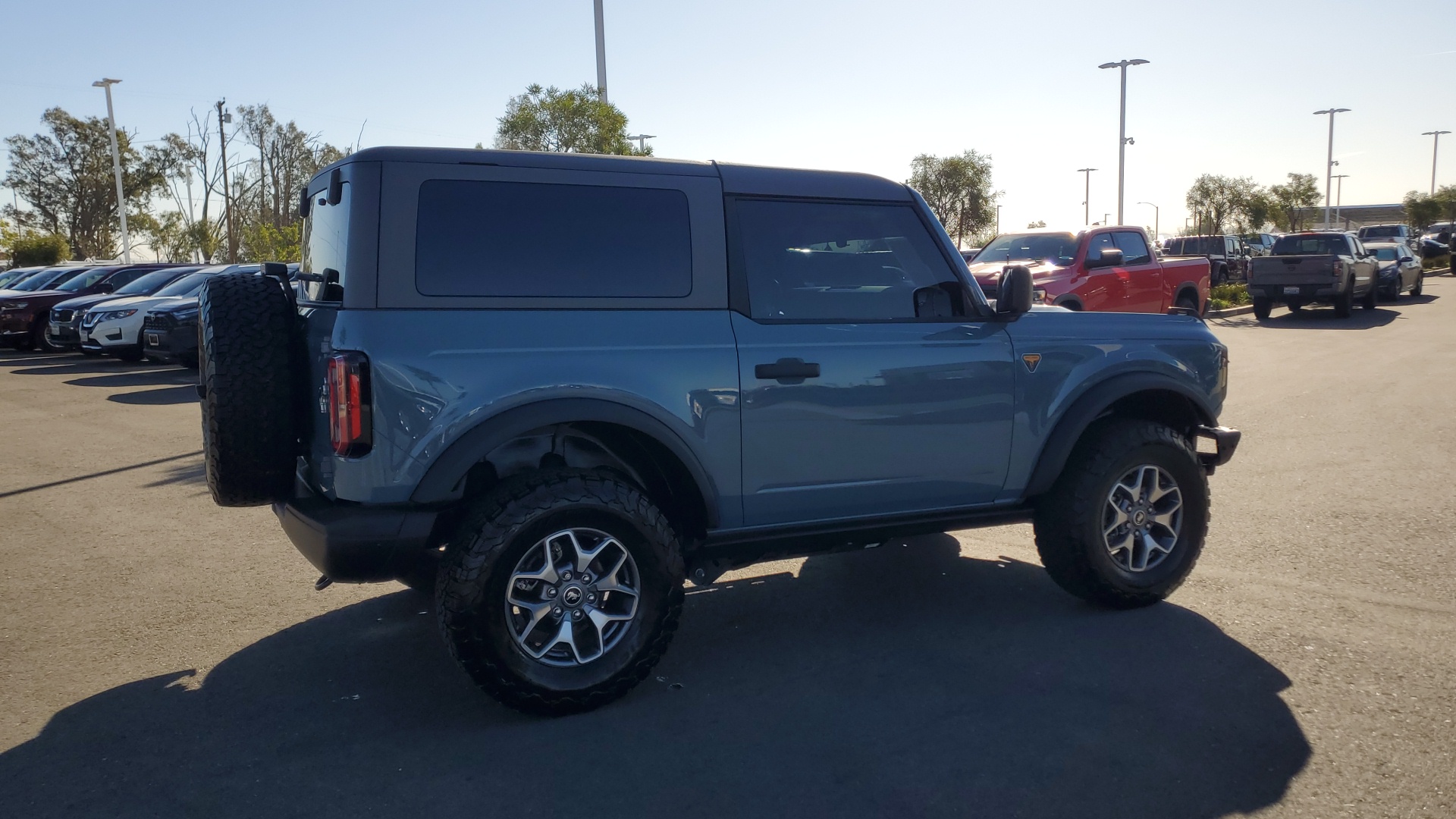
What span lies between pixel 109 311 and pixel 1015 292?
17.4 m

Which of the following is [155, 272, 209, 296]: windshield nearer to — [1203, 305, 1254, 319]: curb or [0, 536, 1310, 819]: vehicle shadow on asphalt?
[0, 536, 1310, 819]: vehicle shadow on asphalt

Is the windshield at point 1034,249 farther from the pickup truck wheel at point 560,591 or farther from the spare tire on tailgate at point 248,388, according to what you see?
the spare tire on tailgate at point 248,388

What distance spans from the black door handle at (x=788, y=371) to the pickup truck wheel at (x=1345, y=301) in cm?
2142

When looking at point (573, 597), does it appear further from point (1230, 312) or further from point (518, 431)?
point (1230, 312)

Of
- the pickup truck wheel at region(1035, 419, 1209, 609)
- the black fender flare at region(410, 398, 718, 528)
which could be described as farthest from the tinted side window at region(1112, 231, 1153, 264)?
the black fender flare at region(410, 398, 718, 528)

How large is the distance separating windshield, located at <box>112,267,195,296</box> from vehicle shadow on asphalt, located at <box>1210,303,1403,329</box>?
20.7 meters

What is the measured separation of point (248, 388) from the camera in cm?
383

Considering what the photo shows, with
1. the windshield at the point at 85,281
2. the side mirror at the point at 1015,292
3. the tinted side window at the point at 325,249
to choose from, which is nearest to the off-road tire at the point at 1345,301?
the side mirror at the point at 1015,292

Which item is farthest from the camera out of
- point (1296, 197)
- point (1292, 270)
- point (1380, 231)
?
point (1296, 197)

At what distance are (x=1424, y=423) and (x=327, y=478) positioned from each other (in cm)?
963

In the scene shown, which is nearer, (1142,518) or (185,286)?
(1142,518)

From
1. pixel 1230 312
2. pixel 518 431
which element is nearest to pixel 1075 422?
pixel 518 431

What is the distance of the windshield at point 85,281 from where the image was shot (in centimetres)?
2146

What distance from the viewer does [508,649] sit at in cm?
371
